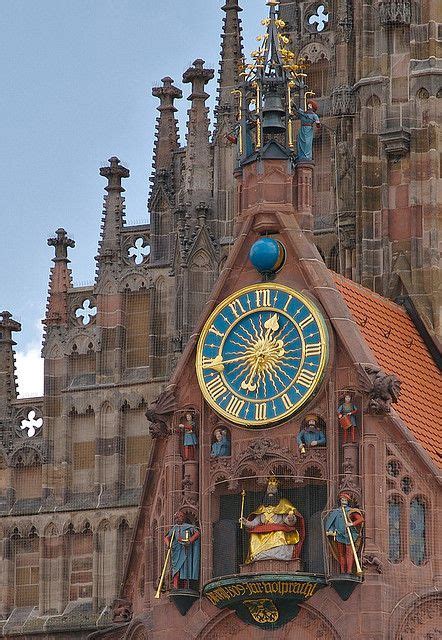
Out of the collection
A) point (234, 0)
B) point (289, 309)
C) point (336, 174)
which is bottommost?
point (289, 309)

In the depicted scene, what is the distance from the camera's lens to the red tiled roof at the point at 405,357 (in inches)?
1882

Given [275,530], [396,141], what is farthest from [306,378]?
[396,141]

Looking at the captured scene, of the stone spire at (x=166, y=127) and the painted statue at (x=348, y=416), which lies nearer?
the painted statue at (x=348, y=416)

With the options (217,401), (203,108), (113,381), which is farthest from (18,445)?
(217,401)

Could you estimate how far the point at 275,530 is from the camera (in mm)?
47031

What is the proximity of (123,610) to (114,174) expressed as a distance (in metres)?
10.1

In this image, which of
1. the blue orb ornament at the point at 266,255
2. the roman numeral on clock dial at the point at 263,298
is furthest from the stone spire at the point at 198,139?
the roman numeral on clock dial at the point at 263,298

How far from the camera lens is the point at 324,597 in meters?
46.7

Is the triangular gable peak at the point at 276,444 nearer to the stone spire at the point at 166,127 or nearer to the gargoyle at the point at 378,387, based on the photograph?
the gargoyle at the point at 378,387

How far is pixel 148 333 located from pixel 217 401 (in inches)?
344

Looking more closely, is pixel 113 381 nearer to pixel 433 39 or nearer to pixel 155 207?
pixel 155 207

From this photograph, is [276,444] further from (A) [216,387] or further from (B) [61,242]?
(B) [61,242]

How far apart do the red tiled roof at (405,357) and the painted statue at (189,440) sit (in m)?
2.73

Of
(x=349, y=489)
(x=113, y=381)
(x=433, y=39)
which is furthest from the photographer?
(x=113, y=381)
